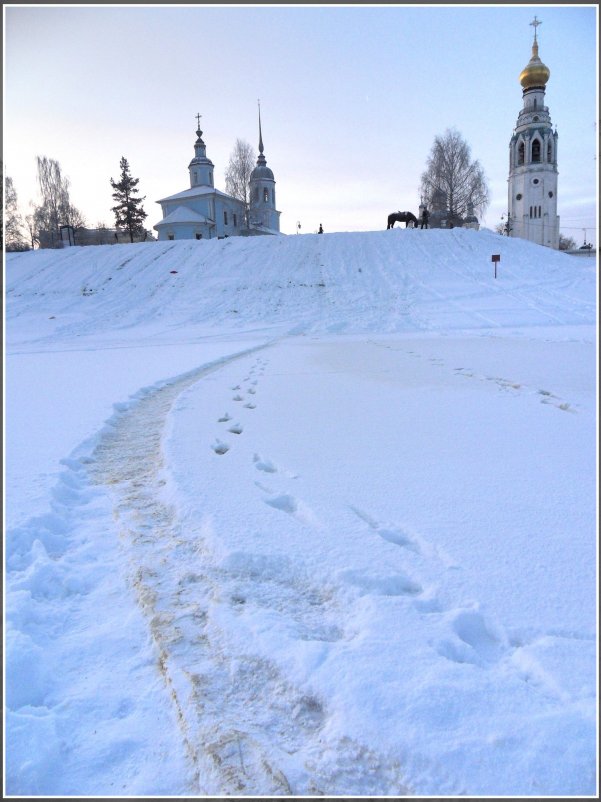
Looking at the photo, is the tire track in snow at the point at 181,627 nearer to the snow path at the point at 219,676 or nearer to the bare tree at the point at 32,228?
the snow path at the point at 219,676

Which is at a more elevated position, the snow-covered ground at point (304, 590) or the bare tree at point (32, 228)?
the bare tree at point (32, 228)

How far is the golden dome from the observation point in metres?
52.7

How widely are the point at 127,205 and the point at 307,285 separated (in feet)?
103

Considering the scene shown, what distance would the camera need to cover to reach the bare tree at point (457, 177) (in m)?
47.8

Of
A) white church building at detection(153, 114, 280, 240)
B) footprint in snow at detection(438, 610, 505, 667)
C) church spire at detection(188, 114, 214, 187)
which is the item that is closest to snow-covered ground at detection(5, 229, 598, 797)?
footprint in snow at detection(438, 610, 505, 667)

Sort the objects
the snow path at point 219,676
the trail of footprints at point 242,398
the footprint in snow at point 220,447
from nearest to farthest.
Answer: the snow path at point 219,676, the footprint in snow at point 220,447, the trail of footprints at point 242,398

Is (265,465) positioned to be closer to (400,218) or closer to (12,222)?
(400,218)

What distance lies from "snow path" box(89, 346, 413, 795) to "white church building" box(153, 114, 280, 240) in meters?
42.0

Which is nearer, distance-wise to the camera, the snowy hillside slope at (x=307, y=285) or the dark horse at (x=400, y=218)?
the snowy hillside slope at (x=307, y=285)

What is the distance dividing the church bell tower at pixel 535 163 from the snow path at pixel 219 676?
59462mm

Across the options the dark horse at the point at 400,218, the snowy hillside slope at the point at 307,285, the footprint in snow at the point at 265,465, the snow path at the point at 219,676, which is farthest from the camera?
the dark horse at the point at 400,218

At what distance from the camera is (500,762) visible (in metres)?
1.43

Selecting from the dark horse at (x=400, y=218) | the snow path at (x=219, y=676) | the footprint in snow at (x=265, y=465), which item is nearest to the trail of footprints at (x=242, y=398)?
the footprint in snow at (x=265, y=465)

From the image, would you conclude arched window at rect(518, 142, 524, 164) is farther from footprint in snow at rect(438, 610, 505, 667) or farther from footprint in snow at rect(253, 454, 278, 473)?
footprint in snow at rect(438, 610, 505, 667)
